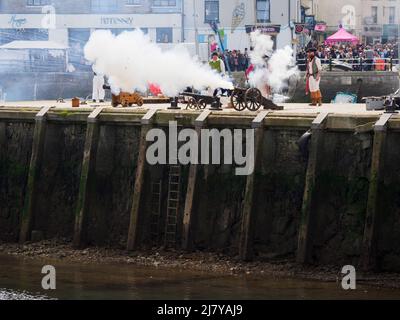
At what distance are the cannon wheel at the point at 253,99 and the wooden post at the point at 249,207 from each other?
419 centimetres

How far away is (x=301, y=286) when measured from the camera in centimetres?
2538

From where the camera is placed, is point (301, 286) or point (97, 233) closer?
point (301, 286)

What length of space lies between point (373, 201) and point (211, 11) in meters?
45.0

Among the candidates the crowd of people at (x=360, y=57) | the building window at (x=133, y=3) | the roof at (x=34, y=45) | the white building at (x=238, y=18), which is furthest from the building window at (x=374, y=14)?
the roof at (x=34, y=45)

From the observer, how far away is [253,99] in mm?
31484

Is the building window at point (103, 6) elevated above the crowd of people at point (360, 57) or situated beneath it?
elevated above

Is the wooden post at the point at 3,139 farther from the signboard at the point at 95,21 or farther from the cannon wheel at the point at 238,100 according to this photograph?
the signboard at the point at 95,21

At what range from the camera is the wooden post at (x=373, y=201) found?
25.2 m

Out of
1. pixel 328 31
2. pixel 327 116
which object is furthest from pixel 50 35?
pixel 327 116

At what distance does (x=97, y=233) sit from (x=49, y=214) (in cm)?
161

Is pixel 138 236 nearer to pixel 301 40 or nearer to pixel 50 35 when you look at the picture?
pixel 50 35
